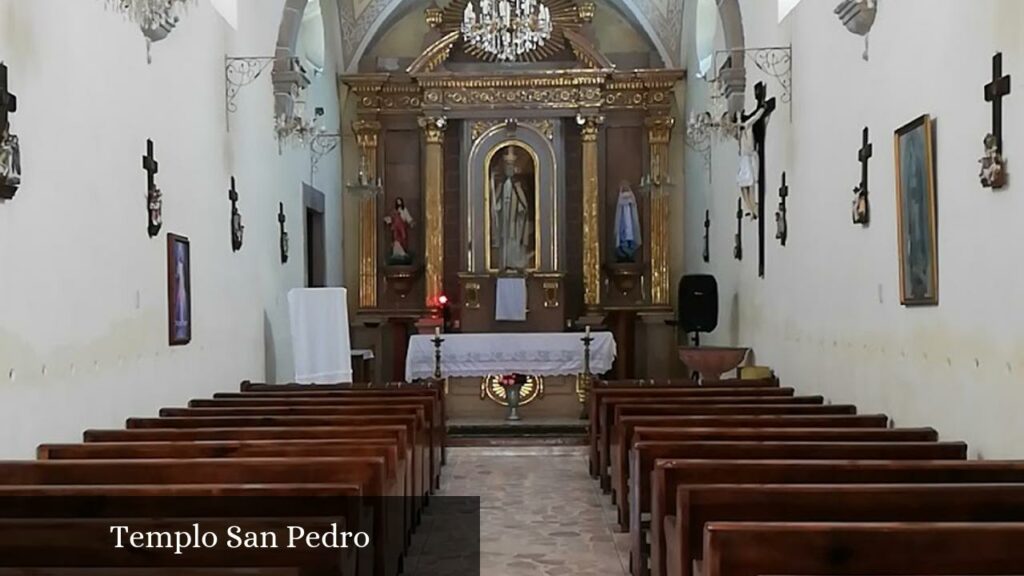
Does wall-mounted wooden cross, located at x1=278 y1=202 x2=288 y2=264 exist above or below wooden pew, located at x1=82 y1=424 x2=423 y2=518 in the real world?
above

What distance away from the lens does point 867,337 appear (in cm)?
597

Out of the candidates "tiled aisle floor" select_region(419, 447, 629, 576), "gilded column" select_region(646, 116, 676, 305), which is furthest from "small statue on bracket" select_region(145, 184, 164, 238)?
"gilded column" select_region(646, 116, 676, 305)

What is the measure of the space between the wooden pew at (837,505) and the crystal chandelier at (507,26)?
6855 mm

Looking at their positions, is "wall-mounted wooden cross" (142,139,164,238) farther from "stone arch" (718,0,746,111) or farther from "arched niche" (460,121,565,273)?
"arched niche" (460,121,565,273)

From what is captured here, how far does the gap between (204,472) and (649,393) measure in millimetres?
3745

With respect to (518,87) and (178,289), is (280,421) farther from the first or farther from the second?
(518,87)

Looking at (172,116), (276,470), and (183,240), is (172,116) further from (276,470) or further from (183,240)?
(276,470)

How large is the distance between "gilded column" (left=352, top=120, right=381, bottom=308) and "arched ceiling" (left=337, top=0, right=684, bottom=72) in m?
0.78

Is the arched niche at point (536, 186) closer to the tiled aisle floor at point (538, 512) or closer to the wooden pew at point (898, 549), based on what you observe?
the tiled aisle floor at point (538, 512)

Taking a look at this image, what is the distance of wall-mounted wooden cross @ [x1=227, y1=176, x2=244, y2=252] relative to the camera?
7.73m

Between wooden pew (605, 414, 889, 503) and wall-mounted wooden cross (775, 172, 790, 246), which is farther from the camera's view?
wall-mounted wooden cross (775, 172, 790, 246)

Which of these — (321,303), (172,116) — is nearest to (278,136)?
(321,303)

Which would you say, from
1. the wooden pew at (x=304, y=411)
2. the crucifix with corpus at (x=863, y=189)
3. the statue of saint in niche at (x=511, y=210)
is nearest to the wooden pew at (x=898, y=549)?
the wooden pew at (x=304, y=411)

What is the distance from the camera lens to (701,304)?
10.3 meters
